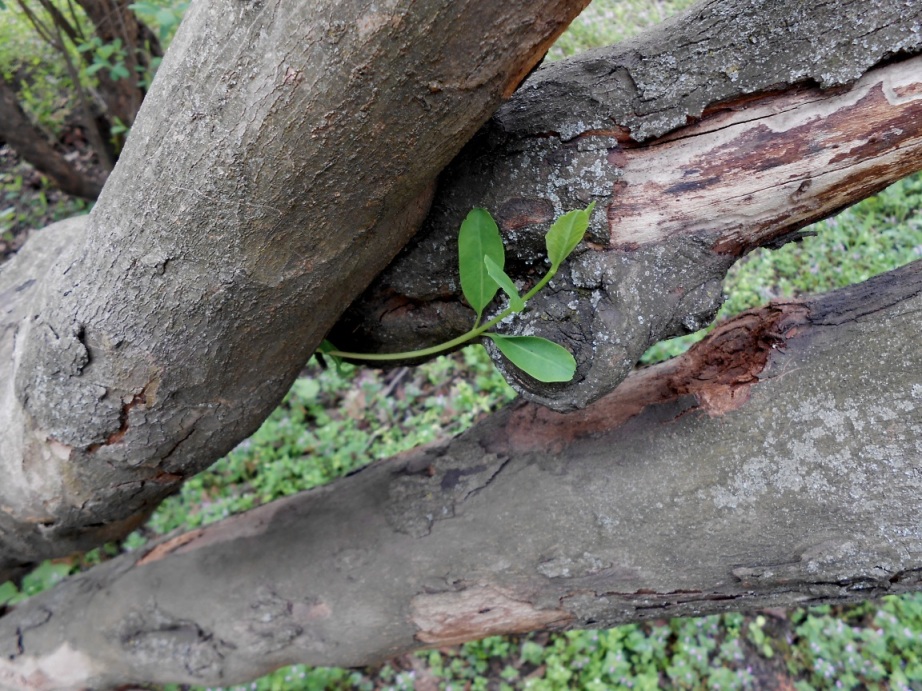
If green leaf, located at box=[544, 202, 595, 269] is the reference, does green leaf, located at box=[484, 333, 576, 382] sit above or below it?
below

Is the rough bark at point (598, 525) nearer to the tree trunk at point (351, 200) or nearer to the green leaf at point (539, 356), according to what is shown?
the tree trunk at point (351, 200)

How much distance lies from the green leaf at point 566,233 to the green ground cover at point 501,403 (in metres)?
0.79

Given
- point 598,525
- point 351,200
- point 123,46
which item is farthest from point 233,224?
point 123,46

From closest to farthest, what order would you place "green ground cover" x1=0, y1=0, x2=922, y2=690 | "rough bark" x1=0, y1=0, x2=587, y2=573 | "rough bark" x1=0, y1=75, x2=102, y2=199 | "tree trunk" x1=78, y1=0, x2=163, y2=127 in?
"rough bark" x1=0, y1=0, x2=587, y2=573 < "green ground cover" x1=0, y1=0, x2=922, y2=690 < "tree trunk" x1=78, y1=0, x2=163, y2=127 < "rough bark" x1=0, y1=75, x2=102, y2=199

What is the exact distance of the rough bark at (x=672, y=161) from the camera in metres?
0.83

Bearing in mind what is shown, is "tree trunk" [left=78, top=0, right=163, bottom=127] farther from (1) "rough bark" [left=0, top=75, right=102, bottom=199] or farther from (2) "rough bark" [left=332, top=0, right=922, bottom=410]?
(2) "rough bark" [left=332, top=0, right=922, bottom=410]

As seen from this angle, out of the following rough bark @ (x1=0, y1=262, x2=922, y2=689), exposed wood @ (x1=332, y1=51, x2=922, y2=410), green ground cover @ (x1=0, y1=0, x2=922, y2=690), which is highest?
exposed wood @ (x1=332, y1=51, x2=922, y2=410)

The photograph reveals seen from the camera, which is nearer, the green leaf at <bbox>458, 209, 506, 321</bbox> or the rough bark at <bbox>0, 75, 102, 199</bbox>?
the green leaf at <bbox>458, 209, 506, 321</bbox>

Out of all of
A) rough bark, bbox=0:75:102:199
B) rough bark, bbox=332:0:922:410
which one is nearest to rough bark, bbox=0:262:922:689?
rough bark, bbox=332:0:922:410

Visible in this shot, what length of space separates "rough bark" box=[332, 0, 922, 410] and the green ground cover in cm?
73

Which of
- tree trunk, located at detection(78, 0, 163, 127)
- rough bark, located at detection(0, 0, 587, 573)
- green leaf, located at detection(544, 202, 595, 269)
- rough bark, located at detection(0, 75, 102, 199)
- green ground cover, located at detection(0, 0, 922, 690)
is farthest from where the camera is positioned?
rough bark, located at detection(0, 75, 102, 199)

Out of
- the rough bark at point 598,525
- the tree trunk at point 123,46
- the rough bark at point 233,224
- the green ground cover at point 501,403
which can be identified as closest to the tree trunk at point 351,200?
the rough bark at point 233,224

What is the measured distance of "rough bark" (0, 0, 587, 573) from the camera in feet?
2.06

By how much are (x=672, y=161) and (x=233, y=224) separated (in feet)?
1.93
